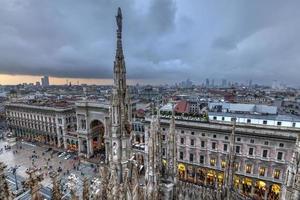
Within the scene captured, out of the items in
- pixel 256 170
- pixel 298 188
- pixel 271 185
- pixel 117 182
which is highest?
pixel 117 182

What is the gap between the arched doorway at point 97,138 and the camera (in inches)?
2048

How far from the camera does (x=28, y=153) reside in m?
54.7

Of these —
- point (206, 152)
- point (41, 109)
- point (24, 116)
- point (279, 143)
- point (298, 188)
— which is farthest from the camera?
point (24, 116)

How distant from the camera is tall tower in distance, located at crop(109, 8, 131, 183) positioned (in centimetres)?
759

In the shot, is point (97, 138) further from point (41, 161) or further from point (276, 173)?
point (276, 173)

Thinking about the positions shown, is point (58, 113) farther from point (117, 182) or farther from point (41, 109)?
point (117, 182)

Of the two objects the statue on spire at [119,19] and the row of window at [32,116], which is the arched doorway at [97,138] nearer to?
the row of window at [32,116]

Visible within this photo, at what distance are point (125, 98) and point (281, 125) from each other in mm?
36471

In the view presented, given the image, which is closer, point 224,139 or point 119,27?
point 119,27

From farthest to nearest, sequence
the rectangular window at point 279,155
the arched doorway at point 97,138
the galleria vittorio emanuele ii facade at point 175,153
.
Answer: the arched doorway at point 97,138 < the rectangular window at point 279,155 < the galleria vittorio emanuele ii facade at point 175,153

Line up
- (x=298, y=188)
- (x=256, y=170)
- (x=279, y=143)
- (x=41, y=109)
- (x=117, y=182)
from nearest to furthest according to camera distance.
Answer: (x=117, y=182)
(x=298, y=188)
(x=279, y=143)
(x=256, y=170)
(x=41, y=109)

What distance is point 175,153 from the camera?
1619cm

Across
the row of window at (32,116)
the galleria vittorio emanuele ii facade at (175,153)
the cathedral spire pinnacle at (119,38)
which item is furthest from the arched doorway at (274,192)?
the row of window at (32,116)

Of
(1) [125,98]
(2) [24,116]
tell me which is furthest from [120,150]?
(2) [24,116]
